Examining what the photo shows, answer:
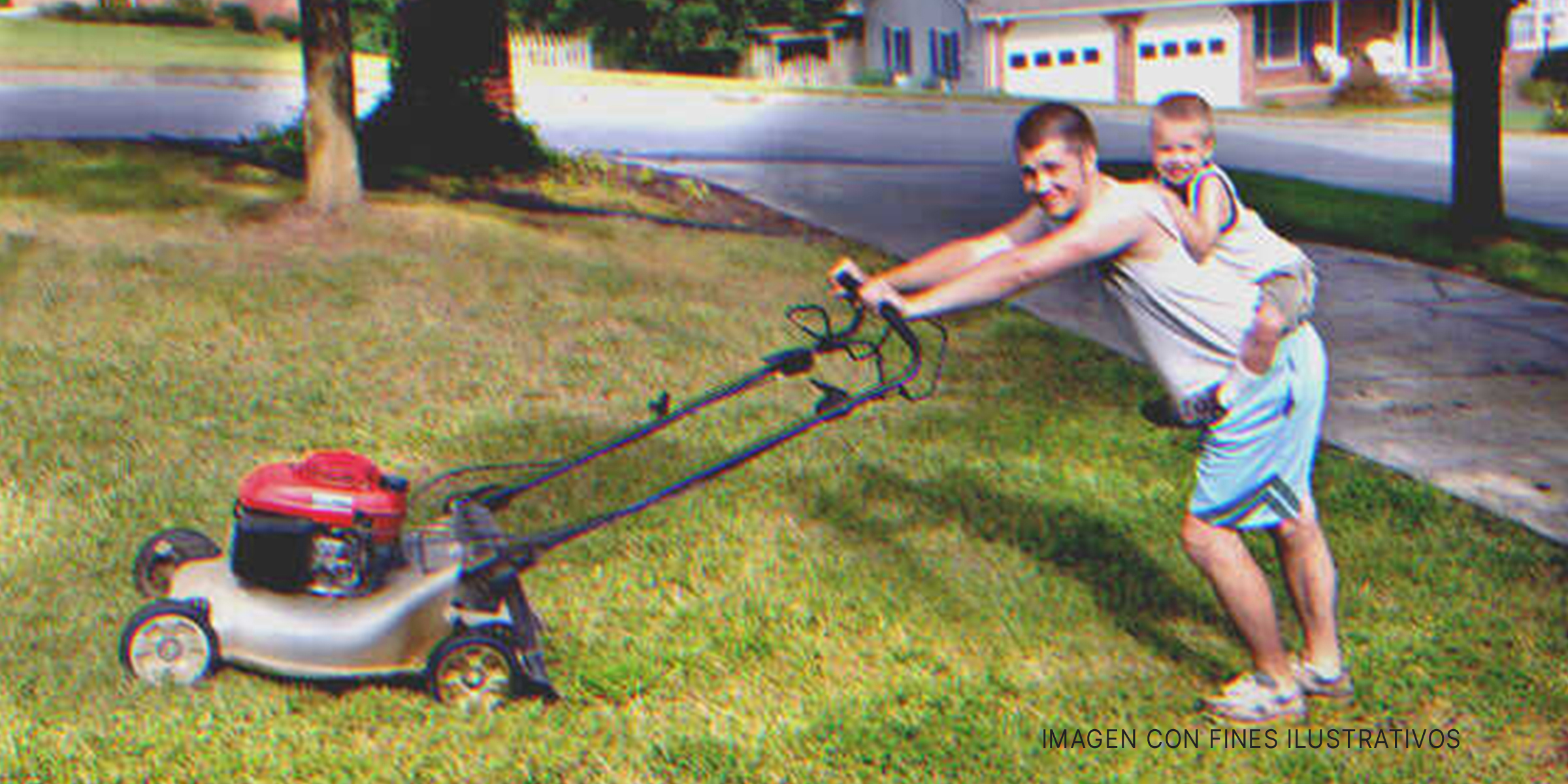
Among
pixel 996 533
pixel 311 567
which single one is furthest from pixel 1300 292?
pixel 311 567

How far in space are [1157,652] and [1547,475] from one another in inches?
99.4

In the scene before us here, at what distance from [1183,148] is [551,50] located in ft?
132

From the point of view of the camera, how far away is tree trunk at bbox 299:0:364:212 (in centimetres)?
948

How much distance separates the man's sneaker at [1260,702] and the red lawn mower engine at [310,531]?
235 cm

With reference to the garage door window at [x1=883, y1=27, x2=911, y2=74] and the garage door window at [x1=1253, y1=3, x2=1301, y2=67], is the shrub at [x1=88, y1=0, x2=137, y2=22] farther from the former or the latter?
the garage door window at [x1=1253, y1=3, x2=1301, y2=67]

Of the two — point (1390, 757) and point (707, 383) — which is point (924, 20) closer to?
point (707, 383)

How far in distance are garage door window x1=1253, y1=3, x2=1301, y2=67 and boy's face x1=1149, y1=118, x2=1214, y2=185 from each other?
39.8 m

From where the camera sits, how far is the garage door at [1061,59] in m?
40.1

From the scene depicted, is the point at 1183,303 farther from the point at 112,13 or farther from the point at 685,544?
the point at 112,13

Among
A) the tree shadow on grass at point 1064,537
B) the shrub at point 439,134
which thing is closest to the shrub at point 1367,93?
the shrub at point 439,134

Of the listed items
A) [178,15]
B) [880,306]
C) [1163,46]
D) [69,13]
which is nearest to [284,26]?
[178,15]

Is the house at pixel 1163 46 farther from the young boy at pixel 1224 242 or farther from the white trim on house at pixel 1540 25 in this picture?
the young boy at pixel 1224 242

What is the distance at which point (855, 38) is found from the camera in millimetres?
47094

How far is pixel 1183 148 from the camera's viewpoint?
14.1ft
